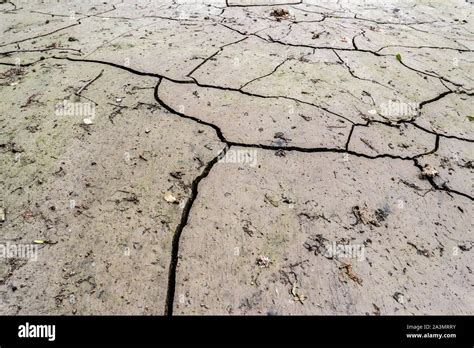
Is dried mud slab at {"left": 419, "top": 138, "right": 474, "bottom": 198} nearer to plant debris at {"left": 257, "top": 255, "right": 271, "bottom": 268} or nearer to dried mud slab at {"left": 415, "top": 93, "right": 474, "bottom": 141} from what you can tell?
dried mud slab at {"left": 415, "top": 93, "right": 474, "bottom": 141}

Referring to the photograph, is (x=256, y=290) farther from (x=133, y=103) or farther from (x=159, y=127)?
(x=133, y=103)

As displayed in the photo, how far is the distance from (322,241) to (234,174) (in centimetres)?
59

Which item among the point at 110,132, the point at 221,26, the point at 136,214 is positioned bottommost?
the point at 136,214

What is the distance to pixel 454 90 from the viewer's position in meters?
2.50

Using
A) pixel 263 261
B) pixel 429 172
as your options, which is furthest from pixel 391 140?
pixel 263 261

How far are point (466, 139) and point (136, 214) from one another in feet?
6.72

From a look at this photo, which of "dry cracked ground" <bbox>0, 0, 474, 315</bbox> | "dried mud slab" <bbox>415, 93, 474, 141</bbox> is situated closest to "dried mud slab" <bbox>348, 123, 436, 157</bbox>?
"dry cracked ground" <bbox>0, 0, 474, 315</bbox>

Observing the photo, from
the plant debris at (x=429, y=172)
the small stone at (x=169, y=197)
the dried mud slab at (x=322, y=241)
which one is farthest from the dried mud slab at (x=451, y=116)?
the small stone at (x=169, y=197)

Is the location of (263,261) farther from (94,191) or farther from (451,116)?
(451,116)

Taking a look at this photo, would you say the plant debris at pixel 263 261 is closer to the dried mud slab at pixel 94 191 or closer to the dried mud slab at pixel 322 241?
the dried mud slab at pixel 322 241

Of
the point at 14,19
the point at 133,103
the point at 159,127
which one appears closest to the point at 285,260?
the point at 159,127

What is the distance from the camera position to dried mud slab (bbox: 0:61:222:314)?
1307 mm

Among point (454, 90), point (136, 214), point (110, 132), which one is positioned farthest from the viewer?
point (454, 90)

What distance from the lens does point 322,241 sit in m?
1.50
